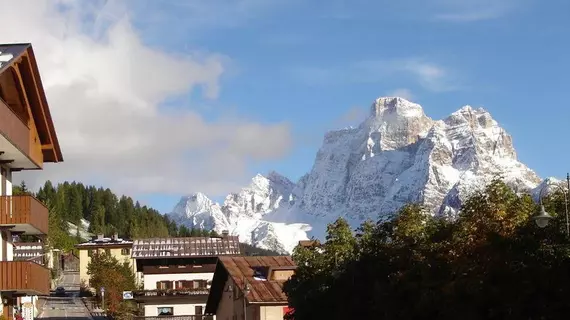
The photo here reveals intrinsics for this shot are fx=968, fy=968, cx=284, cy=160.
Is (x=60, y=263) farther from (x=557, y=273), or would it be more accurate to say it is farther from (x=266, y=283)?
(x=557, y=273)

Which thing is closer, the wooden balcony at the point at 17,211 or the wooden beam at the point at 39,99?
the wooden balcony at the point at 17,211

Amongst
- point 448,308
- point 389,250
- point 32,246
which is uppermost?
point 32,246

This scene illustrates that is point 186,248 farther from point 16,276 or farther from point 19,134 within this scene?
point 19,134

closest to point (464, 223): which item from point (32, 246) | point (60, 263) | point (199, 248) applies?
point (32, 246)

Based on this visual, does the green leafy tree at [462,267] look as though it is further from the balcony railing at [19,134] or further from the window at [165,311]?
the window at [165,311]

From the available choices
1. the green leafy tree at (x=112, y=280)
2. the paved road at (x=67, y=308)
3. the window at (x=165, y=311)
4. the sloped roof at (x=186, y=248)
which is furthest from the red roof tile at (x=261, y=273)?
the sloped roof at (x=186, y=248)

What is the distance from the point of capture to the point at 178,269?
10119 cm

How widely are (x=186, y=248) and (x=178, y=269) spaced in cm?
273

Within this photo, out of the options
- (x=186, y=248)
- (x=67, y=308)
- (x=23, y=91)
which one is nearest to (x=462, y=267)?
(x=23, y=91)

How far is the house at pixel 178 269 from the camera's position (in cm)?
9300

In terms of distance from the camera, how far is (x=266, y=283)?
184ft

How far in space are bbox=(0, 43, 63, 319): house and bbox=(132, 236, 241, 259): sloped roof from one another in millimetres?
66314

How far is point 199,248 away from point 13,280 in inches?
2874

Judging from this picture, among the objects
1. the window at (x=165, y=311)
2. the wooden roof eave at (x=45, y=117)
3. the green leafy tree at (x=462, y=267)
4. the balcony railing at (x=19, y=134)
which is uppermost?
the wooden roof eave at (x=45, y=117)
